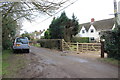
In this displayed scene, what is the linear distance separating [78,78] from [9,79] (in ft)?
9.21

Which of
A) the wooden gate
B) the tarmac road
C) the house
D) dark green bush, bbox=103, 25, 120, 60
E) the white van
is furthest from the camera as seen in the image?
the house

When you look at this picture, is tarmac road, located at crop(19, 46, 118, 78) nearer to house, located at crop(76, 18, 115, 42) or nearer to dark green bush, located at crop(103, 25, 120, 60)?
dark green bush, located at crop(103, 25, 120, 60)

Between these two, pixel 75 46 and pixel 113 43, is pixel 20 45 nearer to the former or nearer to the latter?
pixel 75 46

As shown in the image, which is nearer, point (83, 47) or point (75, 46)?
point (83, 47)

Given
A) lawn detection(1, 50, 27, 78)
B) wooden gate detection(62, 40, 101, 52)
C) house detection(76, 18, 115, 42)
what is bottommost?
lawn detection(1, 50, 27, 78)

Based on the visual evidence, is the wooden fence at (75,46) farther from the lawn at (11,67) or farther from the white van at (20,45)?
the lawn at (11,67)

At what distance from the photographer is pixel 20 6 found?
293 inches

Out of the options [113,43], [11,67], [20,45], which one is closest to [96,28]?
[113,43]

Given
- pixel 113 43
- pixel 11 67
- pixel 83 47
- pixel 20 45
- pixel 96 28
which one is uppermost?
pixel 96 28

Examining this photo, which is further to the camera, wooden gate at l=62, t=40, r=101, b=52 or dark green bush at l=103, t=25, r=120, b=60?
wooden gate at l=62, t=40, r=101, b=52

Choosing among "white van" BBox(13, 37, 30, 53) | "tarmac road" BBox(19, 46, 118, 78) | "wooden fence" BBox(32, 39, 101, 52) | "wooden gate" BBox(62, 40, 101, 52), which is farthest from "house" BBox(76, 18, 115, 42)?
"tarmac road" BBox(19, 46, 118, 78)

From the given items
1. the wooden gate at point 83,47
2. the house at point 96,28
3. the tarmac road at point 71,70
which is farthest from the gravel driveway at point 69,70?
the house at point 96,28

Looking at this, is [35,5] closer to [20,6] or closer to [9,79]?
[20,6]

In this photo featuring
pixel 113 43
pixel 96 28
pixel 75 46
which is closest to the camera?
pixel 113 43
